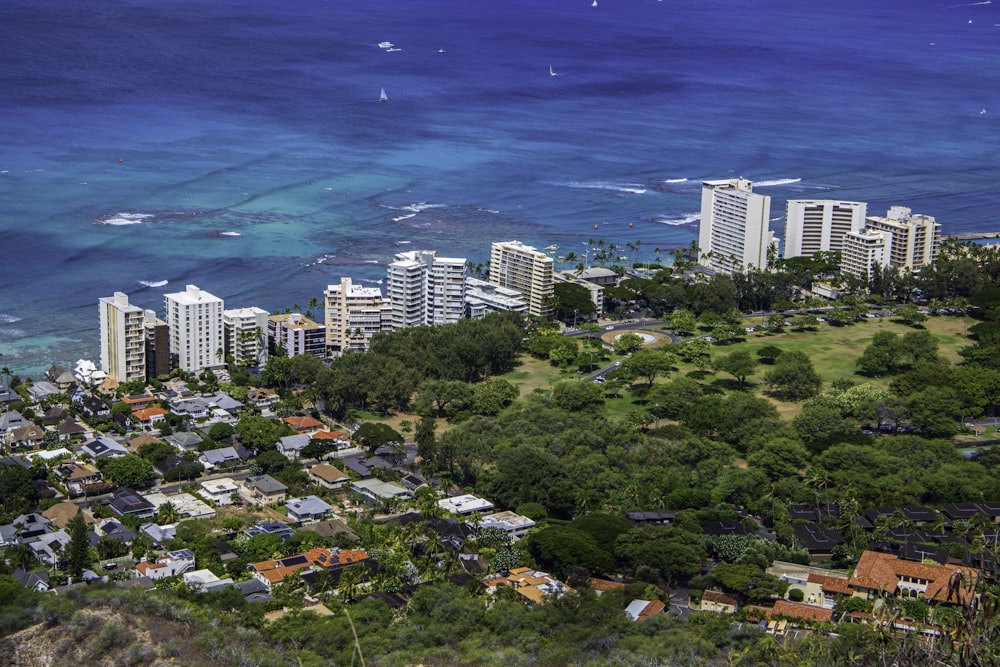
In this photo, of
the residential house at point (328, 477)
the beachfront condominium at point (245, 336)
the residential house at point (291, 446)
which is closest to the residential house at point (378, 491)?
the residential house at point (328, 477)

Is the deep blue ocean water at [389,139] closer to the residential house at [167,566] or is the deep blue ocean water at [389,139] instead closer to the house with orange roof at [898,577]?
the residential house at [167,566]

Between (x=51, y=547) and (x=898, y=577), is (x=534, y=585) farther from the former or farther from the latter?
(x=51, y=547)

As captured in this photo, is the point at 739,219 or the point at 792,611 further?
the point at 739,219

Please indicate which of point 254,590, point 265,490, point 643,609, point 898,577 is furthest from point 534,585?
point 265,490

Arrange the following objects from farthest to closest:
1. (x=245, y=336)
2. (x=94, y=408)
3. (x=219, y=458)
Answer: (x=245, y=336) < (x=94, y=408) < (x=219, y=458)

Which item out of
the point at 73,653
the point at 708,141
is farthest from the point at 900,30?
the point at 73,653

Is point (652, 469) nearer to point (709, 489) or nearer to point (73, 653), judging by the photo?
point (709, 489)
